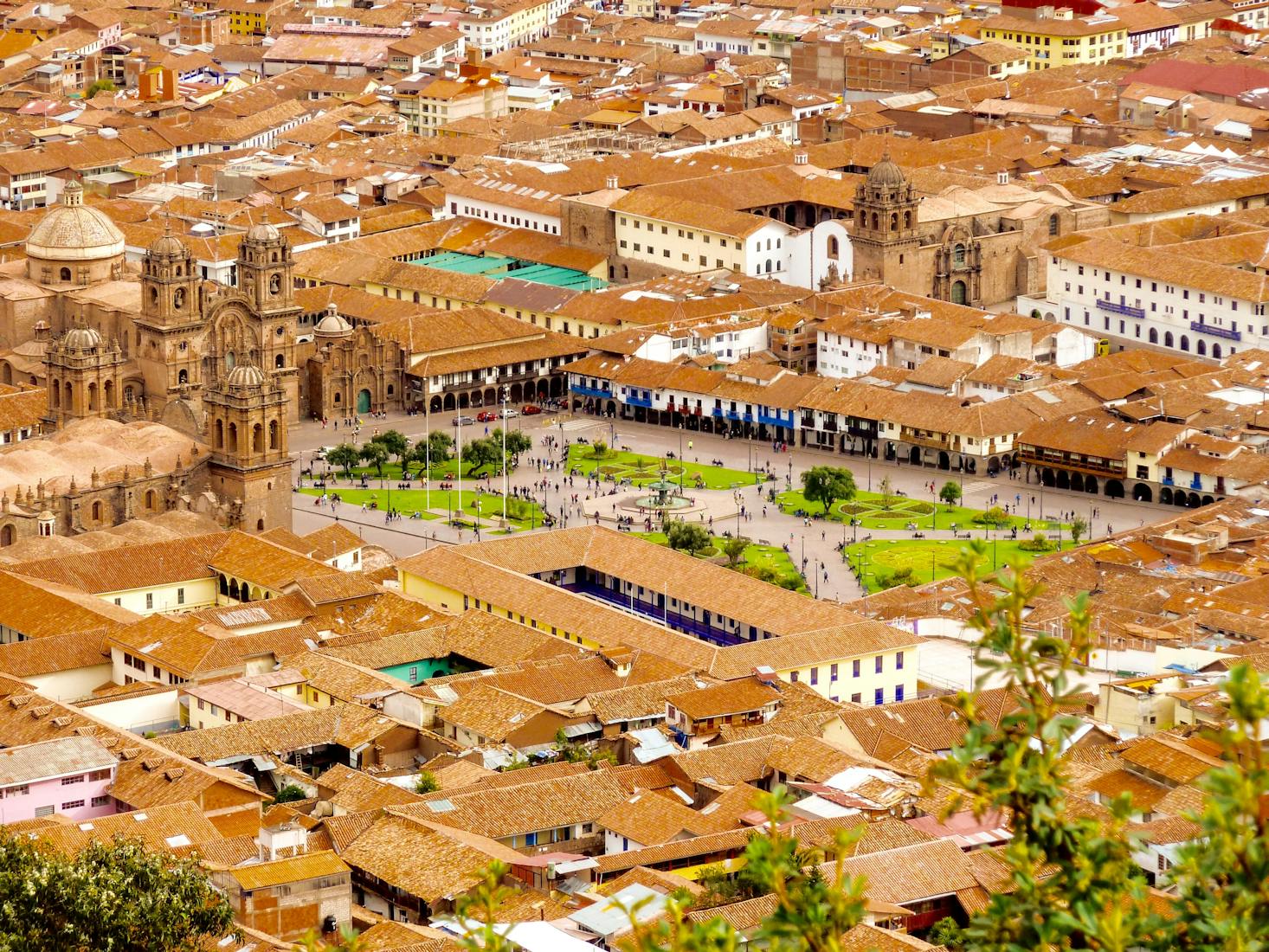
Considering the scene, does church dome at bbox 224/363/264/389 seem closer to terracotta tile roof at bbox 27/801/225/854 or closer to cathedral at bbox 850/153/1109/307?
terracotta tile roof at bbox 27/801/225/854

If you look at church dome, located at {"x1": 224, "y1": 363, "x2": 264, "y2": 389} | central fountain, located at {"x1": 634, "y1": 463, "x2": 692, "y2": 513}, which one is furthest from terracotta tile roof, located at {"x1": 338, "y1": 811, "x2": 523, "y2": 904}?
central fountain, located at {"x1": 634, "y1": 463, "x2": 692, "y2": 513}

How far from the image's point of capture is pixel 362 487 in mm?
95938

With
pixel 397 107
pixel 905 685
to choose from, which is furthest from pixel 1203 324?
pixel 397 107

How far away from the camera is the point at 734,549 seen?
8350cm

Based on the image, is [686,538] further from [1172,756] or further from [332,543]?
[1172,756]

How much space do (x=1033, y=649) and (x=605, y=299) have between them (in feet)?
300

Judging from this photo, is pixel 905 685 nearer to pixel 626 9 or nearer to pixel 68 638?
pixel 68 638

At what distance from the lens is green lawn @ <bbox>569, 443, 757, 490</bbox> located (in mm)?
95438

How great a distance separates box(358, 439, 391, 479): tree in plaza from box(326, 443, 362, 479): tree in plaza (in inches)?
10.1

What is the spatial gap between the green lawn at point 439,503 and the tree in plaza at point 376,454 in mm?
1503

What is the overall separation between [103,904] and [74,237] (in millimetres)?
63016

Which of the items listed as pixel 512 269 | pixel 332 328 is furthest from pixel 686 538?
pixel 512 269

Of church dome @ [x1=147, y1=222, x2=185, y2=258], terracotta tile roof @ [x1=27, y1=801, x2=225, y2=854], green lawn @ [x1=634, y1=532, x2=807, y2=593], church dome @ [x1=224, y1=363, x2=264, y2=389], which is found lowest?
green lawn @ [x1=634, y1=532, x2=807, y2=593]

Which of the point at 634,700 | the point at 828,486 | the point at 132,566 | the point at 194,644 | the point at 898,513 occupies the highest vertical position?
the point at 634,700
